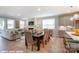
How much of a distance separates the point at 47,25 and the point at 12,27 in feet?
2.53

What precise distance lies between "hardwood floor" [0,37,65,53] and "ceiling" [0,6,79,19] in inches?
21.2

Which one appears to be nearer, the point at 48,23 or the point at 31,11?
the point at 31,11

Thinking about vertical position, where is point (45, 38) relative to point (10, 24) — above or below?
below

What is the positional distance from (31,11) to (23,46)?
30.0 inches

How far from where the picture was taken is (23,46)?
2.46 m

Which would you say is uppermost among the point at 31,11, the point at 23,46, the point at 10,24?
the point at 31,11

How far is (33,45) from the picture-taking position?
2.51 metres

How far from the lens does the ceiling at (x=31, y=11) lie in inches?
94.2

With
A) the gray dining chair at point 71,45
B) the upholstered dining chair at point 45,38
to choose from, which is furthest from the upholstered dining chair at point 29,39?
the gray dining chair at point 71,45

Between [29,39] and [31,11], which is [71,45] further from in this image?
[31,11]

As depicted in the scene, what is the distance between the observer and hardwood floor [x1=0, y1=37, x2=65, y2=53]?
242cm

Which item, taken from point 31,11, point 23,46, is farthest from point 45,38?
point 31,11
